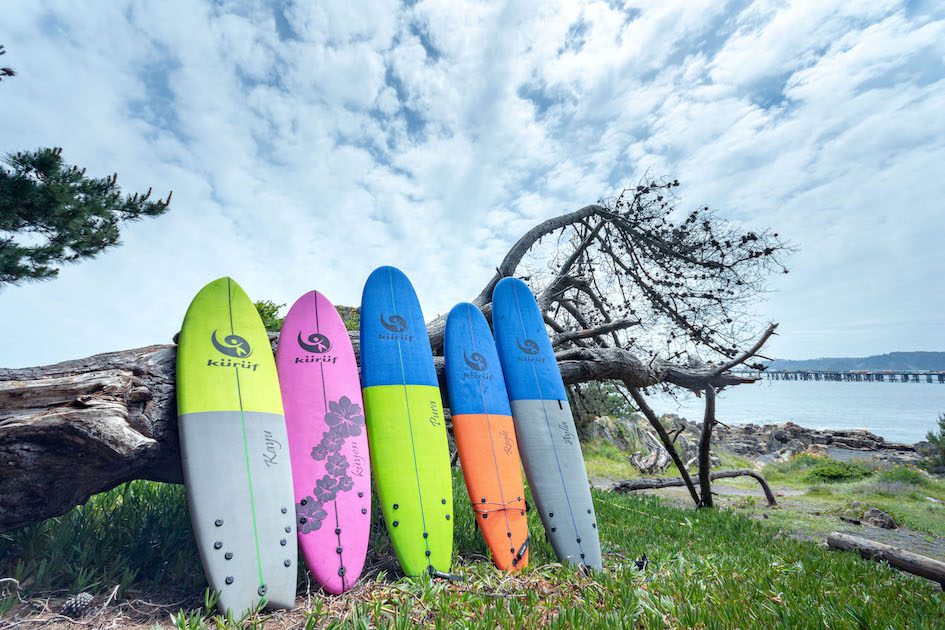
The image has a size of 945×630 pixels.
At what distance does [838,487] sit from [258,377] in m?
11.8

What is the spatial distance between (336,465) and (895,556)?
14.2 ft

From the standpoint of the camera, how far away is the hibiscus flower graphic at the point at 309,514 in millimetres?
2692

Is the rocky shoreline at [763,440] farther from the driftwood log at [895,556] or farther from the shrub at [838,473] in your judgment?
the driftwood log at [895,556]

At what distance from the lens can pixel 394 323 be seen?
12.1 feet

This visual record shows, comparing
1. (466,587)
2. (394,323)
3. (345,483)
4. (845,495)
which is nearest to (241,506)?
(345,483)

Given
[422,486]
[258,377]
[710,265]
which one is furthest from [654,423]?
[258,377]

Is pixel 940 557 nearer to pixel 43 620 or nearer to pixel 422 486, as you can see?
pixel 422 486

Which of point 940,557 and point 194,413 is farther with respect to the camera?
point 940,557

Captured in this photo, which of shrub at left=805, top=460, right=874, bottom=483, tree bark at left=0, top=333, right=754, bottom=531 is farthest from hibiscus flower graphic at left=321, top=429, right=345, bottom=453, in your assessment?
shrub at left=805, top=460, right=874, bottom=483

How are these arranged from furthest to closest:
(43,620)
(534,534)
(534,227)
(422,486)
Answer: (534,227), (534,534), (422,486), (43,620)

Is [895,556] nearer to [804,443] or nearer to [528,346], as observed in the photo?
[528,346]

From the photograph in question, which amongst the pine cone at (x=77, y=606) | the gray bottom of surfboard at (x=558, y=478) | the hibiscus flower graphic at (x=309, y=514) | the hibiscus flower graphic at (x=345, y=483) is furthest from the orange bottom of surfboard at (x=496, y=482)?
the pine cone at (x=77, y=606)

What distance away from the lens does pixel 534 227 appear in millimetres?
6828

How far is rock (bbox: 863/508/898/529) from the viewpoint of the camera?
6.25 m
